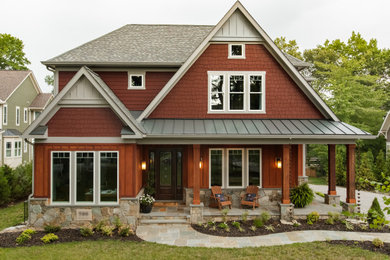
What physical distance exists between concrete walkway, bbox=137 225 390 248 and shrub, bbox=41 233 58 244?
A: 259cm

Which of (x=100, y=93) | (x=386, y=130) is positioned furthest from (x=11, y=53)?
(x=386, y=130)

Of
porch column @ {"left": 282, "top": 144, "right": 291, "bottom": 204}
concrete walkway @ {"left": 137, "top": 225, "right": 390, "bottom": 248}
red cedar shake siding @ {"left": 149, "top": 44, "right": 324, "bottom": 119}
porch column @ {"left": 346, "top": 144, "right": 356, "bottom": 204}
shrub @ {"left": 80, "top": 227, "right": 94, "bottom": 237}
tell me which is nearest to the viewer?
concrete walkway @ {"left": 137, "top": 225, "right": 390, "bottom": 248}

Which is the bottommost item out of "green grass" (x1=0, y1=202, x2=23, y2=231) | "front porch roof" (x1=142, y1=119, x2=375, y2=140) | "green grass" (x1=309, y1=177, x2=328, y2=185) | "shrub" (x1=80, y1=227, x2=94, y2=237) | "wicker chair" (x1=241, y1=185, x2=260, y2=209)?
"green grass" (x1=309, y1=177, x2=328, y2=185)

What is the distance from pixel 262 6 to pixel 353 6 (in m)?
26.5

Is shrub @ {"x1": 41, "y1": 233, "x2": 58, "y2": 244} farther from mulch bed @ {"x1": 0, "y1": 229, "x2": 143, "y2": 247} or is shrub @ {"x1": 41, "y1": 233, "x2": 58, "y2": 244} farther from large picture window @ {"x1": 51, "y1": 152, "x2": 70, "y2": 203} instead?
large picture window @ {"x1": 51, "y1": 152, "x2": 70, "y2": 203}

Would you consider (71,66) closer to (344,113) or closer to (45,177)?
(45,177)

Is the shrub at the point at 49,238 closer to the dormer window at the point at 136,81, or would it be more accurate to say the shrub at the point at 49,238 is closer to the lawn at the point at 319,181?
the dormer window at the point at 136,81

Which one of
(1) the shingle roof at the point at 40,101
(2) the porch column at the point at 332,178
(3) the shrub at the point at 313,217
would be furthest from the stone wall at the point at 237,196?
(1) the shingle roof at the point at 40,101

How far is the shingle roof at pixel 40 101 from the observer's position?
26.9 meters

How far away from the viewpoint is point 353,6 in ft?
152

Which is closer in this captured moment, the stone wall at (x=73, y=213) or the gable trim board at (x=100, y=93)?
the gable trim board at (x=100, y=93)

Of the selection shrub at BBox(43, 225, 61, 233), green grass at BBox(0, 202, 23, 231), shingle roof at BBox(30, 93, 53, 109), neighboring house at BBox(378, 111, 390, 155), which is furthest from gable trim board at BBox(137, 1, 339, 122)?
shingle roof at BBox(30, 93, 53, 109)

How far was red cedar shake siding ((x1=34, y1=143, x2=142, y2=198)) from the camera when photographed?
9.30 metres

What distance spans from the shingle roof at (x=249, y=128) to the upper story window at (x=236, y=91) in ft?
1.91
